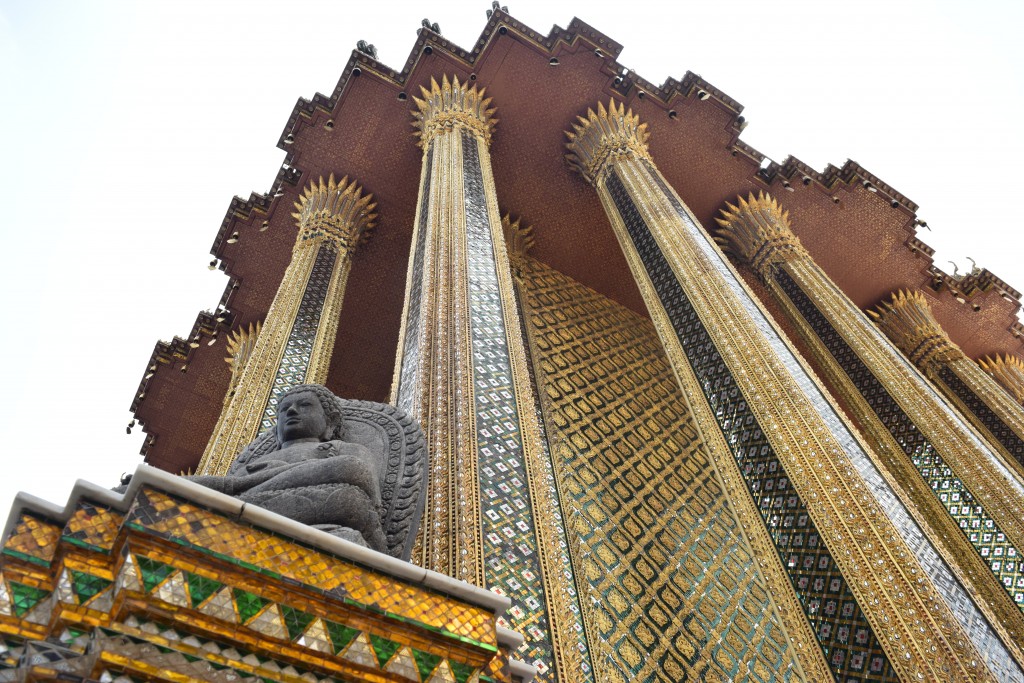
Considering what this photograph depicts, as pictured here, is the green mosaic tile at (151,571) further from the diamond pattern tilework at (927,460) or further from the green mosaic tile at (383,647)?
the diamond pattern tilework at (927,460)

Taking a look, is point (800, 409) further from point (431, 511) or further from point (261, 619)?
point (261, 619)

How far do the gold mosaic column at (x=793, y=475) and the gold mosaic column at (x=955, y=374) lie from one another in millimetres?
2532

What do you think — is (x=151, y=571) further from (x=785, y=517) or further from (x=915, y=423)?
(x=915, y=423)

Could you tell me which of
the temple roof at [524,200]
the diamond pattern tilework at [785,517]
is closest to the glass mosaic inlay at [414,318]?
the temple roof at [524,200]

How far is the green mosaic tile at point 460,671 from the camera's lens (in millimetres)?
1724

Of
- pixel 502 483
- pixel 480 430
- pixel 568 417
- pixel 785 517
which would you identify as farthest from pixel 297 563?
pixel 568 417

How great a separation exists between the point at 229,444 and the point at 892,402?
4.60 m

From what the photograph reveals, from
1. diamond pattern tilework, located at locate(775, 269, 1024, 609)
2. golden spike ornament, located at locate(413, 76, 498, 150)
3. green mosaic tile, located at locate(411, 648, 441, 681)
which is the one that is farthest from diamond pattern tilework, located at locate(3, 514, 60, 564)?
golden spike ornament, located at locate(413, 76, 498, 150)

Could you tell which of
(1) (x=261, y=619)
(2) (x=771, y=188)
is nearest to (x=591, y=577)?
(1) (x=261, y=619)

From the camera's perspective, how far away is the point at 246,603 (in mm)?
1590

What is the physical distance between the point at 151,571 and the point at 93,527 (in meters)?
0.16

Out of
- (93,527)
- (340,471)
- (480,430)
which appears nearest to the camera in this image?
(93,527)

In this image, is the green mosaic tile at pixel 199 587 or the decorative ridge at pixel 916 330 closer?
the green mosaic tile at pixel 199 587

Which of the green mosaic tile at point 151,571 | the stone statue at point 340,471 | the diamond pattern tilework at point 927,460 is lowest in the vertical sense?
the green mosaic tile at point 151,571
